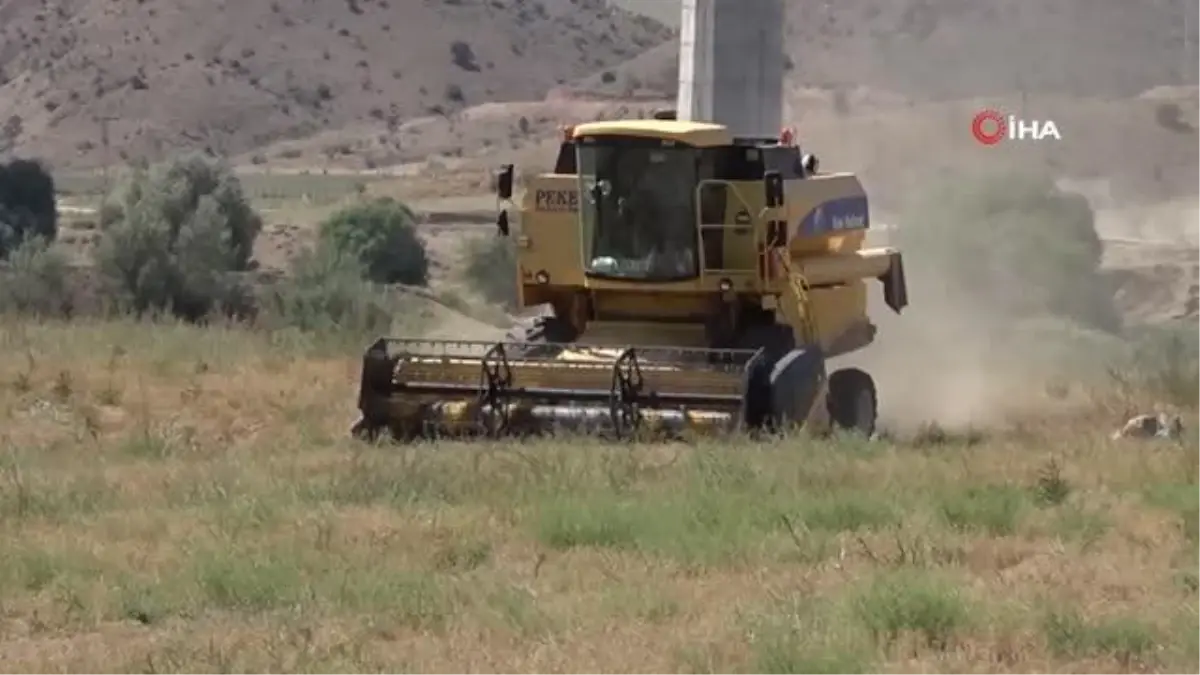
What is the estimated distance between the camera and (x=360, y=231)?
51.0m

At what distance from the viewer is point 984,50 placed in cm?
9381

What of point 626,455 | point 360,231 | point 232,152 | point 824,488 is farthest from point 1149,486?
point 232,152

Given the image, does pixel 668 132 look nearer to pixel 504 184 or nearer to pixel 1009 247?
pixel 504 184

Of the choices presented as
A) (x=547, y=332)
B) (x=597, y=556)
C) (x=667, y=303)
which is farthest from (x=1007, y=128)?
(x=597, y=556)

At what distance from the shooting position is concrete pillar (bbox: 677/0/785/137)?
36.8 m

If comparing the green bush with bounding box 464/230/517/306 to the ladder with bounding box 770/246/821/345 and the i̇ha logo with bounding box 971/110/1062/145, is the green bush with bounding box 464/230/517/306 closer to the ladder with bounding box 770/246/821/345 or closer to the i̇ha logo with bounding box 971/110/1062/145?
the i̇ha logo with bounding box 971/110/1062/145

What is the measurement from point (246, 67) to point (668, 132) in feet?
285

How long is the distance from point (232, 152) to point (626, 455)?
3353 inches

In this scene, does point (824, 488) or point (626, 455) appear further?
point (626, 455)

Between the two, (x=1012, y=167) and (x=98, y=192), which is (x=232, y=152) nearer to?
(x=98, y=192)

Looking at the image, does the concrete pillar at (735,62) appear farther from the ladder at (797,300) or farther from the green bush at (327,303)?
the ladder at (797,300)

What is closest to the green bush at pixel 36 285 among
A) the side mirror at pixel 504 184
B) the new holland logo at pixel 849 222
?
the side mirror at pixel 504 184

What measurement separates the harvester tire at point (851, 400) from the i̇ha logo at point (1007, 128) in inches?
1773

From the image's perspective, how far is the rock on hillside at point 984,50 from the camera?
8869 cm
